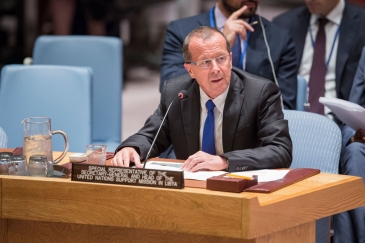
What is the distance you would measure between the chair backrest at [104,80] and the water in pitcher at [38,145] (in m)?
1.62

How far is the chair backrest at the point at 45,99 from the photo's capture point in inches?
153

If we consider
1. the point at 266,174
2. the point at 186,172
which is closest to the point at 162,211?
the point at 186,172

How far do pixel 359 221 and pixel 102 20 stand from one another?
3756 millimetres

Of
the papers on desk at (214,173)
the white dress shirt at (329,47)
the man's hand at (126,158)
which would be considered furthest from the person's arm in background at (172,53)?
the papers on desk at (214,173)

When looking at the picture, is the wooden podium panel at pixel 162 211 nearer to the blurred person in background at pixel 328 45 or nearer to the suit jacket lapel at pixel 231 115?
the suit jacket lapel at pixel 231 115

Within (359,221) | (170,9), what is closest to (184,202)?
(359,221)

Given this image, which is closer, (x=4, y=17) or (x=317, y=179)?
(x=317, y=179)

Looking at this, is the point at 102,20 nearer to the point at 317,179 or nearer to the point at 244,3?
the point at 244,3

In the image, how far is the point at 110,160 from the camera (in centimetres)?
287

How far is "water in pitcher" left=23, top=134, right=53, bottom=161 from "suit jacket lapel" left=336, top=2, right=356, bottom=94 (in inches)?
86.5

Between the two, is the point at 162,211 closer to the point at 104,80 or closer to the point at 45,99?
the point at 45,99

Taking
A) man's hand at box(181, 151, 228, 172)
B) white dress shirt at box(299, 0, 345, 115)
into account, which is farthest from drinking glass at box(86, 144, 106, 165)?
white dress shirt at box(299, 0, 345, 115)

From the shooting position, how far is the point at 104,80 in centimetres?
445

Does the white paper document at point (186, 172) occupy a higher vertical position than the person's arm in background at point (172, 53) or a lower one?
lower
